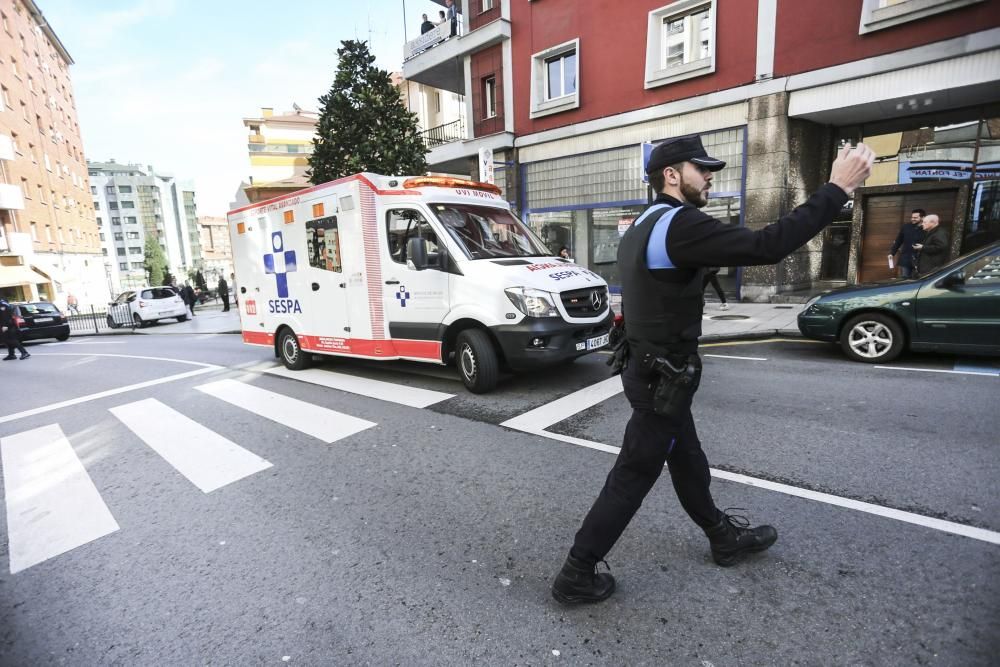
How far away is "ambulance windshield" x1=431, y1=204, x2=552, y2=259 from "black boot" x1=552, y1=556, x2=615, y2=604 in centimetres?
435

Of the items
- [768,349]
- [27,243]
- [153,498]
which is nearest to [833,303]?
[768,349]

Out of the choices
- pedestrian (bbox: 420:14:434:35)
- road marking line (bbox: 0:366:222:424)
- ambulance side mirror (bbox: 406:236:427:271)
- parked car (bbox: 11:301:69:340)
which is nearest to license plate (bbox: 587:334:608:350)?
ambulance side mirror (bbox: 406:236:427:271)

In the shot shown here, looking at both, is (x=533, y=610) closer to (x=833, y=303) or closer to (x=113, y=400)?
(x=833, y=303)

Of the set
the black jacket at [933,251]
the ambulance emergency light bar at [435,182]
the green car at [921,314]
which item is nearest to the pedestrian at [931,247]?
the black jacket at [933,251]

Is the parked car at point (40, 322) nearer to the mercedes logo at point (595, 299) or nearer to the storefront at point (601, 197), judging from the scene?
the storefront at point (601, 197)

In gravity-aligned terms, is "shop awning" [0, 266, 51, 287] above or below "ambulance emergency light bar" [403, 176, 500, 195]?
below

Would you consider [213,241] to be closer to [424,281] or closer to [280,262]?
[280,262]

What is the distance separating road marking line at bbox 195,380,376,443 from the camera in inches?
203

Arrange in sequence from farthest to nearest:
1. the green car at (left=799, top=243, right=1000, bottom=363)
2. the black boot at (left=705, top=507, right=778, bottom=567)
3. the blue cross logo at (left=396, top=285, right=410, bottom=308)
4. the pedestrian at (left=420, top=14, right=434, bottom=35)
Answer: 1. the pedestrian at (left=420, top=14, right=434, bottom=35)
2. the blue cross logo at (left=396, top=285, right=410, bottom=308)
3. the green car at (left=799, top=243, right=1000, bottom=363)
4. the black boot at (left=705, top=507, right=778, bottom=567)

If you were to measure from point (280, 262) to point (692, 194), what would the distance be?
7484mm

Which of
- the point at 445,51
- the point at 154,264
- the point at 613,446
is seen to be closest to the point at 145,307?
the point at 445,51

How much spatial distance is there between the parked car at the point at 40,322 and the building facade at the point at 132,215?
82.1 m

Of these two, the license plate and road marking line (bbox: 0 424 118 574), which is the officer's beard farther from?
road marking line (bbox: 0 424 118 574)

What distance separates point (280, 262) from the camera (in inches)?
328
